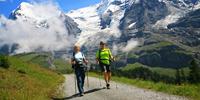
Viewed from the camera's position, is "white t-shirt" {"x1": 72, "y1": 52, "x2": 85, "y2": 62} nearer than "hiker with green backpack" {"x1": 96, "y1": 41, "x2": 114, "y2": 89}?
Yes

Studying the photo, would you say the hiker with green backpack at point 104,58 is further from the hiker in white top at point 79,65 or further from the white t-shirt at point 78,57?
the white t-shirt at point 78,57

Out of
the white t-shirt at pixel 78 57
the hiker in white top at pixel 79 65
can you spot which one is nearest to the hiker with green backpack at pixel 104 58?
the hiker in white top at pixel 79 65

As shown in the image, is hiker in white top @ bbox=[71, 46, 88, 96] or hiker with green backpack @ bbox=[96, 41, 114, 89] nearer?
hiker in white top @ bbox=[71, 46, 88, 96]

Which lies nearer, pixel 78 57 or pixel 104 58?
pixel 78 57

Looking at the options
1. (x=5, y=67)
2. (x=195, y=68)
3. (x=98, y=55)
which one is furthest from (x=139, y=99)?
(x=195, y=68)

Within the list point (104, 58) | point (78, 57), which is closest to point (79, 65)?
point (78, 57)

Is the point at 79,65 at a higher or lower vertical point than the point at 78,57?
lower

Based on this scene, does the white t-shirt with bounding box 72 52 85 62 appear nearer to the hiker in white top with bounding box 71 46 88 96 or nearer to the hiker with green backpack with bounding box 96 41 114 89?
the hiker in white top with bounding box 71 46 88 96

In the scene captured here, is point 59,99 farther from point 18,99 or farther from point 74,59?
point 18,99

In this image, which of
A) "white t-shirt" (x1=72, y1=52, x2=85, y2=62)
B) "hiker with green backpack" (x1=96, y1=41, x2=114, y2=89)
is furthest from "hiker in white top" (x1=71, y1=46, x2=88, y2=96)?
"hiker with green backpack" (x1=96, y1=41, x2=114, y2=89)

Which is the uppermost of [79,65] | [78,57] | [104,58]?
[78,57]

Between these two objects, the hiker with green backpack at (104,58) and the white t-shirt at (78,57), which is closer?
the white t-shirt at (78,57)

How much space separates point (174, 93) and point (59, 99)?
728 cm

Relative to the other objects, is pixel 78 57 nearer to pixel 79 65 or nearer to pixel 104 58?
pixel 79 65
